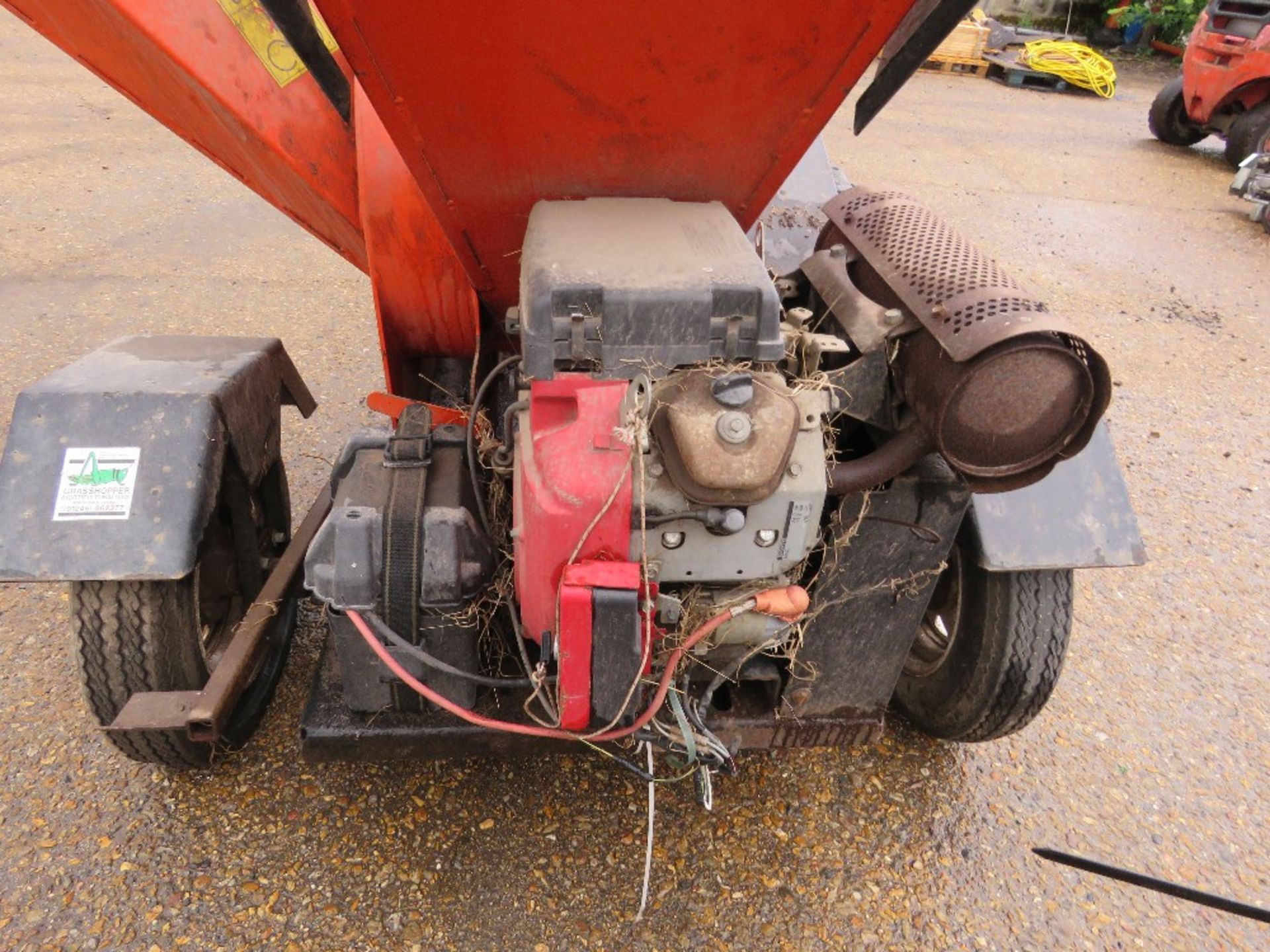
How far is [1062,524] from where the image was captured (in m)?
1.92

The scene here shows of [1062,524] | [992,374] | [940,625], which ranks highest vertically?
[992,374]

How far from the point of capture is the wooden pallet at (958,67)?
38.5ft

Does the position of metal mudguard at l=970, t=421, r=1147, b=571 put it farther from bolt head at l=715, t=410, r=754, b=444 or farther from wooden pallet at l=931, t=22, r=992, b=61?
wooden pallet at l=931, t=22, r=992, b=61

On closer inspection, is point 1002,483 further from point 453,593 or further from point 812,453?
point 453,593

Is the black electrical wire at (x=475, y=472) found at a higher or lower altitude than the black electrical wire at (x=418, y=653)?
higher

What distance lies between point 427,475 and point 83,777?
1.22m

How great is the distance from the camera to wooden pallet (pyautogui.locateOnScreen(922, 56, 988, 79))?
11.7 metres

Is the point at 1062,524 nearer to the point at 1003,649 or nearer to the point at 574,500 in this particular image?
the point at 1003,649

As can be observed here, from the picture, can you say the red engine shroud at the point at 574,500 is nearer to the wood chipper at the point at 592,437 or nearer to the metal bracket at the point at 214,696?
the wood chipper at the point at 592,437

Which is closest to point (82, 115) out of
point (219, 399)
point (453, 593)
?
point (219, 399)

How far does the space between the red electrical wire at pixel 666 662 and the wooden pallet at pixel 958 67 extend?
40.0 feet

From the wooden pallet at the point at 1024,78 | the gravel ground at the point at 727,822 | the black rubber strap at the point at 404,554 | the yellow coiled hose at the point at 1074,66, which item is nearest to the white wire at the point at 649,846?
the gravel ground at the point at 727,822

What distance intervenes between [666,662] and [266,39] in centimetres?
174

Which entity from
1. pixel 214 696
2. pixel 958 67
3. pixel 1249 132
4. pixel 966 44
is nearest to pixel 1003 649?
pixel 214 696
